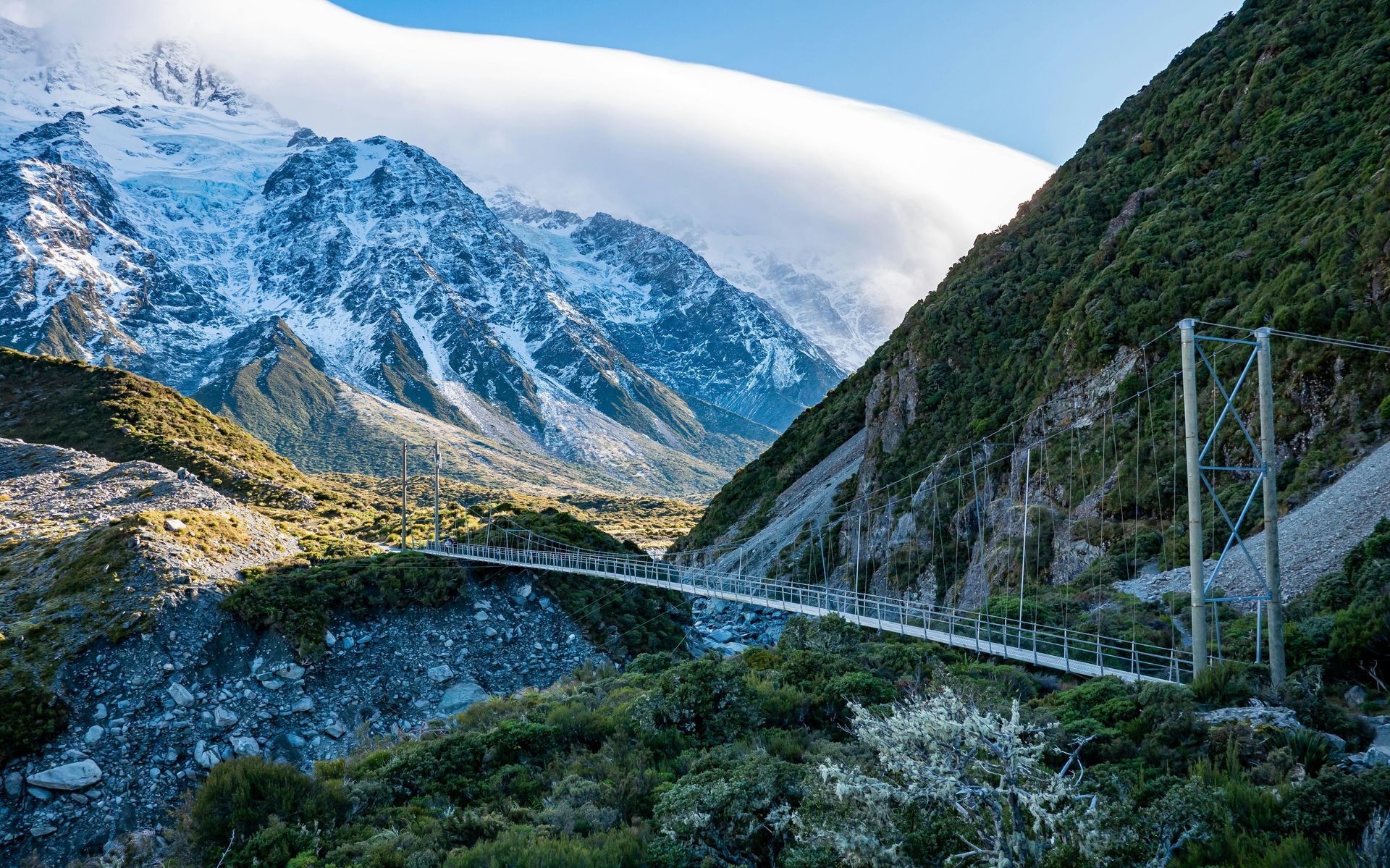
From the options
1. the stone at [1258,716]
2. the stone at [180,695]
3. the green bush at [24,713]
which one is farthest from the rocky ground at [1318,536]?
the green bush at [24,713]

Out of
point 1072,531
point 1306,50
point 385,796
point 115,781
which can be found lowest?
point 115,781

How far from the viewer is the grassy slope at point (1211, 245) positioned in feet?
64.7

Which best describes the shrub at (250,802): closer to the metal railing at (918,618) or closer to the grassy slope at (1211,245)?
the metal railing at (918,618)

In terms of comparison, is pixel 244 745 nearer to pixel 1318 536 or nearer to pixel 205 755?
pixel 205 755

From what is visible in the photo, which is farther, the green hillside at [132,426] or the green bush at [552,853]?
the green hillside at [132,426]

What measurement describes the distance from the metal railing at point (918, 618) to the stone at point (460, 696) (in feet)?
19.0

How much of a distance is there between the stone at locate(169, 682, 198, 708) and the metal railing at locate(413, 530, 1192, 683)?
35.4ft

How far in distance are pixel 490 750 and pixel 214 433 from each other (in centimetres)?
4698

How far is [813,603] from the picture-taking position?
28.2 meters

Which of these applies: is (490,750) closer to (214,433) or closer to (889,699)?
(889,699)

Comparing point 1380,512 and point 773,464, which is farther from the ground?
point 773,464

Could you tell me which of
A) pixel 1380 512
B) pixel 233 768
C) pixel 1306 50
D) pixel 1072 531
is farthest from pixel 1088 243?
pixel 233 768

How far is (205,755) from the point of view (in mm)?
17844

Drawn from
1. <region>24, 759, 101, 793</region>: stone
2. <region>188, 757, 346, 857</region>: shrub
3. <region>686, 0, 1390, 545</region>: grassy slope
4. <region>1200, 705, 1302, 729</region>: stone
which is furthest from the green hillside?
<region>1200, 705, 1302, 729</region>: stone
